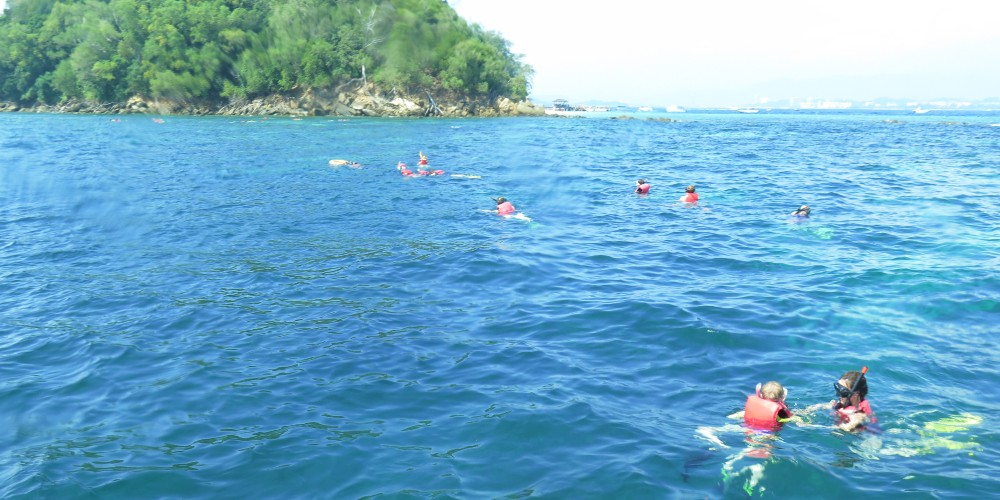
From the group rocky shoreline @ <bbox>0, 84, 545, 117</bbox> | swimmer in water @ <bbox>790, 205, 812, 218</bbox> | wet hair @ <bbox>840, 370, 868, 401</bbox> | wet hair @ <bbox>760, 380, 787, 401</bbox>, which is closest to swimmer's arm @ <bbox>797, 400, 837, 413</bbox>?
wet hair @ <bbox>840, 370, 868, 401</bbox>

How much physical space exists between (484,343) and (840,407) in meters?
6.07

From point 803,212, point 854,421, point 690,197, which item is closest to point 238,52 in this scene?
point 690,197

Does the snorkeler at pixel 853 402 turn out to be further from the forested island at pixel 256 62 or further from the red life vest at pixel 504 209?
the forested island at pixel 256 62

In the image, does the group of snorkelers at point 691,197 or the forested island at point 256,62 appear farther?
the forested island at point 256,62

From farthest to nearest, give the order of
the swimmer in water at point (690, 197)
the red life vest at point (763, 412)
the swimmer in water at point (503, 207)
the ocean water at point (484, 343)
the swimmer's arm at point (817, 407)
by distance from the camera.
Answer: the swimmer in water at point (690, 197), the swimmer in water at point (503, 207), the swimmer's arm at point (817, 407), the red life vest at point (763, 412), the ocean water at point (484, 343)

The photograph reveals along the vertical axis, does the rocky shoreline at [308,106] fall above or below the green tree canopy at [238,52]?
below

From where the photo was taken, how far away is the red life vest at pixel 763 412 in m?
8.77

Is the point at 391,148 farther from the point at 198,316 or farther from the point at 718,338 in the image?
the point at 718,338

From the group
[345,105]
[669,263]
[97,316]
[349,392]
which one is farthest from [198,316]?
[345,105]

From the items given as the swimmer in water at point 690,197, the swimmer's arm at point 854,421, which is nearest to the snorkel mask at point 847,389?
the swimmer's arm at point 854,421

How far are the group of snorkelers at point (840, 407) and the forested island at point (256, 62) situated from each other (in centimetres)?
9125

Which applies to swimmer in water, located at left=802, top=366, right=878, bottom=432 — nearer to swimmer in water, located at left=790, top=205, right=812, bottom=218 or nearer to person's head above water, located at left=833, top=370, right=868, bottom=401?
person's head above water, located at left=833, top=370, right=868, bottom=401

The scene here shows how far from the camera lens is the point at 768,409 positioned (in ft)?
28.8

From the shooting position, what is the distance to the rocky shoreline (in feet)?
314
